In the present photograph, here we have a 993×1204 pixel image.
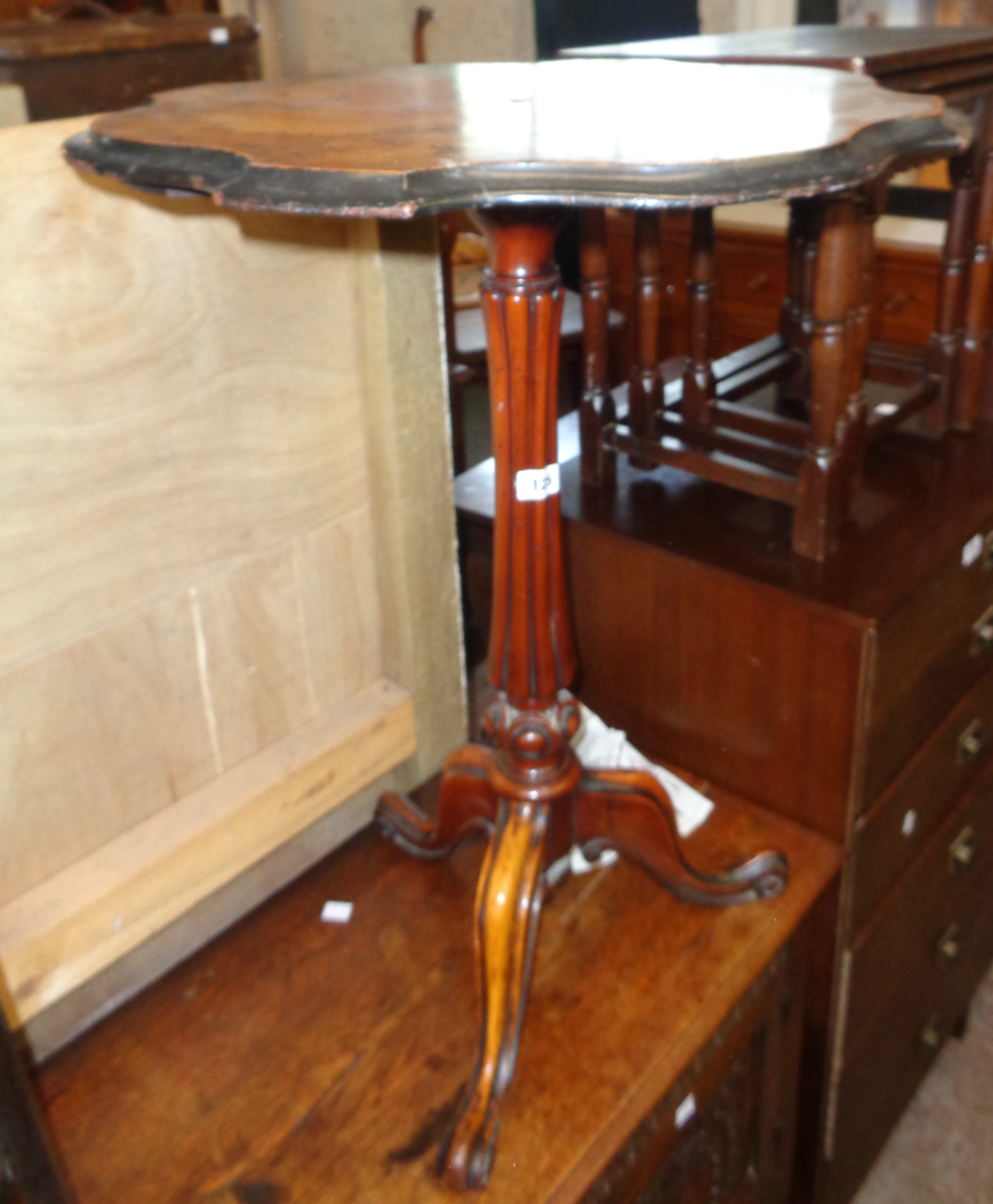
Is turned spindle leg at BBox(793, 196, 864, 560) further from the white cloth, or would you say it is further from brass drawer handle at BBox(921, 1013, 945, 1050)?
brass drawer handle at BBox(921, 1013, 945, 1050)

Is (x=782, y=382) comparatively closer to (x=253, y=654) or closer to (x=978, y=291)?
(x=978, y=291)

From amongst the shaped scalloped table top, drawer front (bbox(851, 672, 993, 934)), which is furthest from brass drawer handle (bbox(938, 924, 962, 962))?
the shaped scalloped table top

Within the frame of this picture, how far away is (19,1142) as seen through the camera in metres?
0.62

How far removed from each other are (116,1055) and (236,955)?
135mm

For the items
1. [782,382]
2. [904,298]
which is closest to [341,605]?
[782,382]

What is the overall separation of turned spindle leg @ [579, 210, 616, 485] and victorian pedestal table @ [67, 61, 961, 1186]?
0.17 meters

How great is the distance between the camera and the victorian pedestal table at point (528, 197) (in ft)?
1.86

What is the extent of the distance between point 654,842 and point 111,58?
1048 millimetres

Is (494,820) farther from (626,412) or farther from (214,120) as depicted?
(214,120)

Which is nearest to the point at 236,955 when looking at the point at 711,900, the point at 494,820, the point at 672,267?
the point at 494,820

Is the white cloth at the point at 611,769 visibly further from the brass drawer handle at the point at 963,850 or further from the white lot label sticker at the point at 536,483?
the brass drawer handle at the point at 963,850

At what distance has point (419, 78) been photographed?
901mm

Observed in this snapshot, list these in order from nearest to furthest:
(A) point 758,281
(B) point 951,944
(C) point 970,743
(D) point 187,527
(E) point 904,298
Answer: (D) point 187,527 → (C) point 970,743 → (B) point 951,944 → (E) point 904,298 → (A) point 758,281

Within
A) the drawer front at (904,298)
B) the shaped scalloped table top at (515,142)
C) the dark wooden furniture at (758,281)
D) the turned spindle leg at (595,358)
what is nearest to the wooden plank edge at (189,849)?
the turned spindle leg at (595,358)
